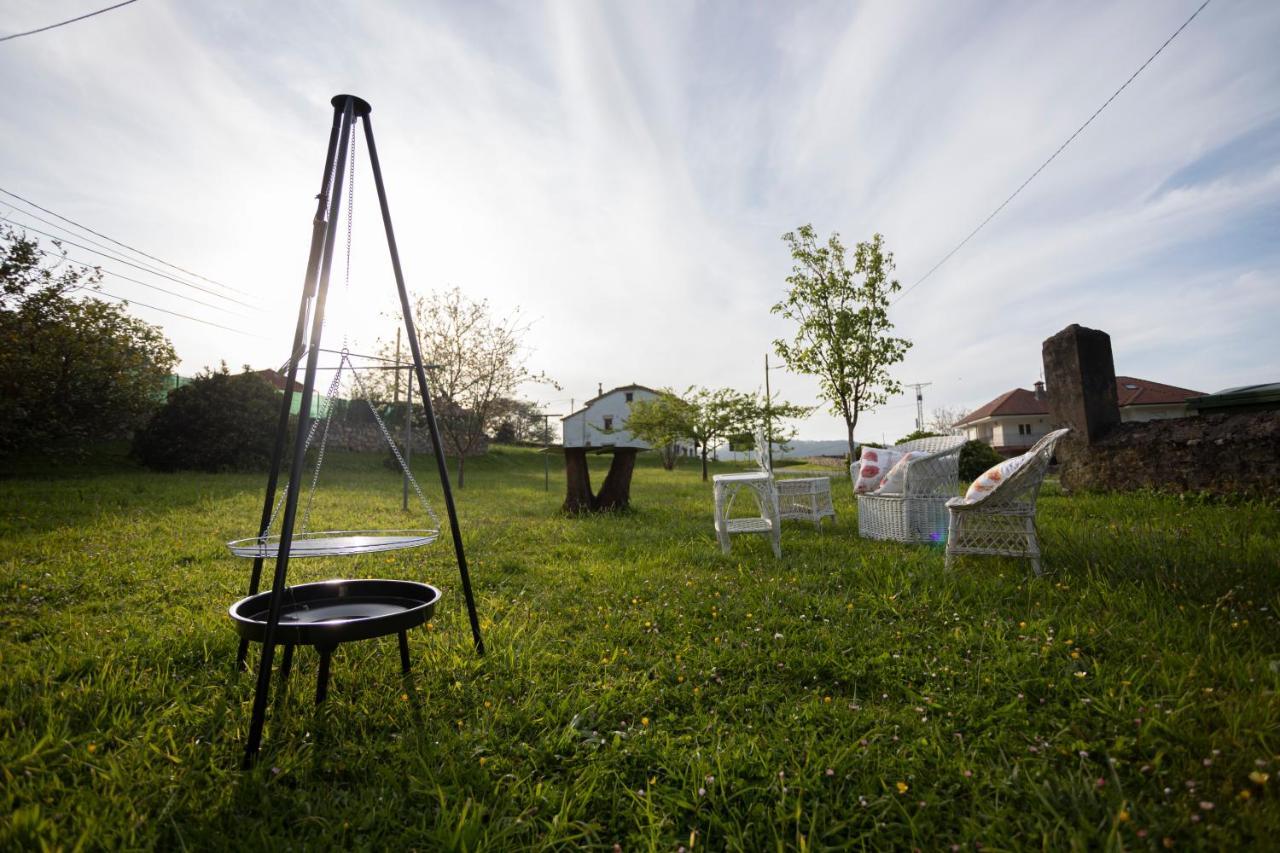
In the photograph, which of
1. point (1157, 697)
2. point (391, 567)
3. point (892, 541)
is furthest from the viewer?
point (892, 541)

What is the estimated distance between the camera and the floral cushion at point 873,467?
588 cm

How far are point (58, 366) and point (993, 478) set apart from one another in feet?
49.2

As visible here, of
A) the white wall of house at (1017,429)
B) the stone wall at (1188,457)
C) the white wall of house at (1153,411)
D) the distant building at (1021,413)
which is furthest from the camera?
the white wall of house at (1017,429)

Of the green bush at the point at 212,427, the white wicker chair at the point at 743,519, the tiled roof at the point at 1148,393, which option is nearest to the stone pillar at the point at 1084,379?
the white wicker chair at the point at 743,519

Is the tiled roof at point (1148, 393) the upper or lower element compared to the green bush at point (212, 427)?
upper

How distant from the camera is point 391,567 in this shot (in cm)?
464

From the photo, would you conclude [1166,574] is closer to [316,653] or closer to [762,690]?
[762,690]

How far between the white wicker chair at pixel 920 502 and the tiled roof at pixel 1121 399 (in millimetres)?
18819

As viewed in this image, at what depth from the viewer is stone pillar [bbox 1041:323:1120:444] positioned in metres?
6.71

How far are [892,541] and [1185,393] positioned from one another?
2942cm

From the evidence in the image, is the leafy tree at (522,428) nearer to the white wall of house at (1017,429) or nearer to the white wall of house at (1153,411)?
the white wall of house at (1017,429)

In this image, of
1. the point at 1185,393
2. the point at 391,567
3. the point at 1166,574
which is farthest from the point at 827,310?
the point at 1185,393

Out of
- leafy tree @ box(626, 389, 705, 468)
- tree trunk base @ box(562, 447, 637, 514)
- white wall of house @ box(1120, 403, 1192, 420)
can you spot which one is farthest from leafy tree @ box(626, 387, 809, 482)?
white wall of house @ box(1120, 403, 1192, 420)

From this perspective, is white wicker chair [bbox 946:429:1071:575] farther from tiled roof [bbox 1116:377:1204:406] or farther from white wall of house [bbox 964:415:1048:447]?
white wall of house [bbox 964:415:1048:447]
